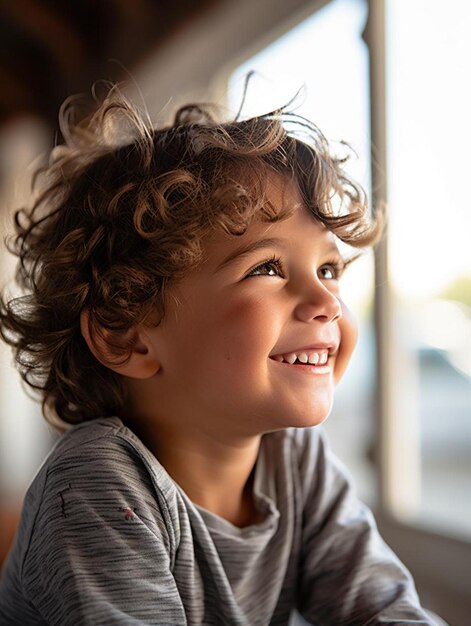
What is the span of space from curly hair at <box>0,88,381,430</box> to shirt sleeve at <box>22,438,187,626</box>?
0.14 meters

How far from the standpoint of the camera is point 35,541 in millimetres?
734

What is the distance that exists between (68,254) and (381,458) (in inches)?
37.6

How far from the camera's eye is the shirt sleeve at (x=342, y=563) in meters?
0.82

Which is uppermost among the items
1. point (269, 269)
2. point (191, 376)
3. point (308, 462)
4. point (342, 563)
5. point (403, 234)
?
point (403, 234)

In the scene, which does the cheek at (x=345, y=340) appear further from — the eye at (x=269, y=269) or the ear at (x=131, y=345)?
the ear at (x=131, y=345)

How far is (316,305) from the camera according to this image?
0.75 meters

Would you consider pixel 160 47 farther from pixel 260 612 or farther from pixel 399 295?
pixel 260 612

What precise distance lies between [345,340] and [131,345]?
249mm

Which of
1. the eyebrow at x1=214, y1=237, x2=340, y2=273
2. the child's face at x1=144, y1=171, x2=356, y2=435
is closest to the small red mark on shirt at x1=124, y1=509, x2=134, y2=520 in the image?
the child's face at x1=144, y1=171, x2=356, y2=435

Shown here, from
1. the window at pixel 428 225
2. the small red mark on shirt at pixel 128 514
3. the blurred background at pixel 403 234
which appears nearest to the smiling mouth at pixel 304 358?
the small red mark on shirt at pixel 128 514

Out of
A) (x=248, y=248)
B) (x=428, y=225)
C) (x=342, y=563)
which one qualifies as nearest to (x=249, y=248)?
(x=248, y=248)

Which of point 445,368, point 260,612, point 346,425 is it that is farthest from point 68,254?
point 346,425

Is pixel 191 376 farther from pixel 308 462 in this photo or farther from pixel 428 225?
pixel 428 225

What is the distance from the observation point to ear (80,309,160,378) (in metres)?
0.80
